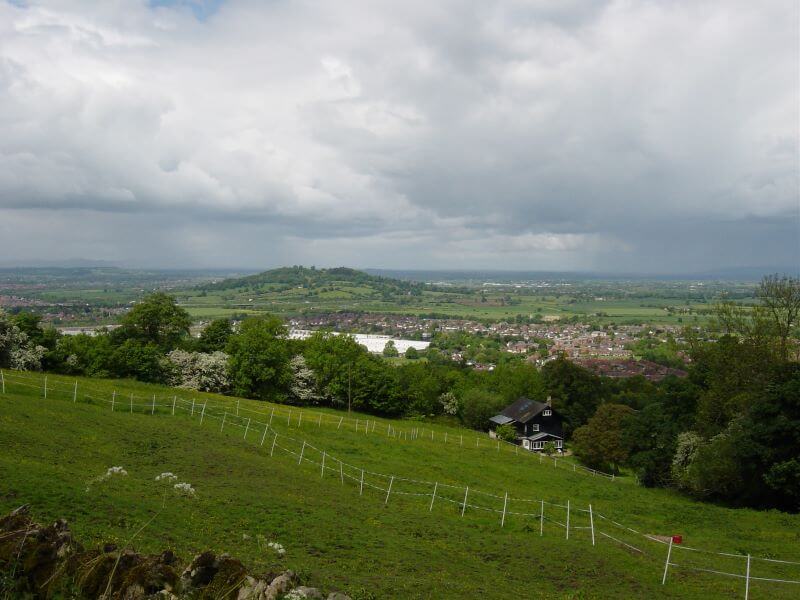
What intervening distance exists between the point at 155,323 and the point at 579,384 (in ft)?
192

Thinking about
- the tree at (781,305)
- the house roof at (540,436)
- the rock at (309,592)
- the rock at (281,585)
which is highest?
the tree at (781,305)

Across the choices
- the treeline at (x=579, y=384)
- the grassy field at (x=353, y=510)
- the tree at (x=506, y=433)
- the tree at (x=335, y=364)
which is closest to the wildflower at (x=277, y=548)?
the grassy field at (x=353, y=510)

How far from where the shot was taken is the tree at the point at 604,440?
53781 millimetres

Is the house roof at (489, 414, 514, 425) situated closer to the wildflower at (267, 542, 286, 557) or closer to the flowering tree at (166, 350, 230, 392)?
the flowering tree at (166, 350, 230, 392)

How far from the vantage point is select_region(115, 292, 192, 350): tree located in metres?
63.0

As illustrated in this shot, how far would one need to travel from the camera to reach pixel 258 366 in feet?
197

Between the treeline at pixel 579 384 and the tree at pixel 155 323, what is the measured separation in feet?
0.46

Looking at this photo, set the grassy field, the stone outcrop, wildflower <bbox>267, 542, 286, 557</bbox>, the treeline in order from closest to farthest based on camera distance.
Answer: the stone outcrop, wildflower <bbox>267, 542, 286, 557</bbox>, the grassy field, the treeline

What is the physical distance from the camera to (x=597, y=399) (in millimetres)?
78062

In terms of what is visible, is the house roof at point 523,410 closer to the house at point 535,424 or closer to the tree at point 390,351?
the house at point 535,424

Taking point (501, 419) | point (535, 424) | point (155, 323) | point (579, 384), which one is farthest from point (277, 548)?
point (579, 384)

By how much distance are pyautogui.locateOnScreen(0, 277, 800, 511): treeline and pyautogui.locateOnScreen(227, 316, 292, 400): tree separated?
15cm

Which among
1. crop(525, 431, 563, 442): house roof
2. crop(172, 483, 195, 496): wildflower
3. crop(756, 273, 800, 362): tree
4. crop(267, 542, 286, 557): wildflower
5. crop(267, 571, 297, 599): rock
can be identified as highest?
crop(756, 273, 800, 362): tree

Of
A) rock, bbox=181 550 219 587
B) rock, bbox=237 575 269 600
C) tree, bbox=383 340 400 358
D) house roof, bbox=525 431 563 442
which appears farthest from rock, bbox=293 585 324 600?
tree, bbox=383 340 400 358
